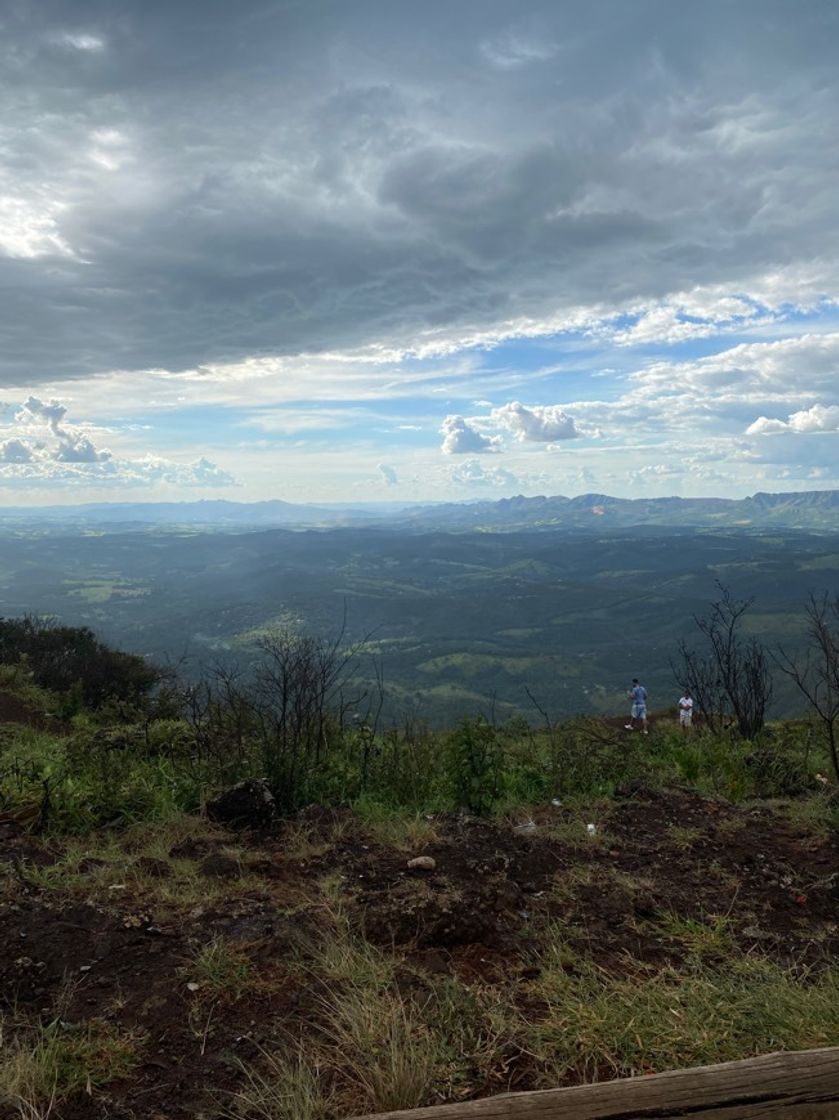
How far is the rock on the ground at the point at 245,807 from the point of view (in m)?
5.91

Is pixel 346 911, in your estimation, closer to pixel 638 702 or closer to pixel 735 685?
pixel 735 685

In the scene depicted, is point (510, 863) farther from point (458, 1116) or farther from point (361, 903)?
point (458, 1116)

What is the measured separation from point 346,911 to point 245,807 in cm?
212

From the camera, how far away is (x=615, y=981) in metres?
3.29

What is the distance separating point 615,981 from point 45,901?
3431 millimetres

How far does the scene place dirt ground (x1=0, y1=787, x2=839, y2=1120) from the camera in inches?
119

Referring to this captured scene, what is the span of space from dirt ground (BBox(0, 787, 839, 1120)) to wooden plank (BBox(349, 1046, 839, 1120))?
835 millimetres

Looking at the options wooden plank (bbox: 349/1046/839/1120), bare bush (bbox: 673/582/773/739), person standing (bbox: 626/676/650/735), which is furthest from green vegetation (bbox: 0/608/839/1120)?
person standing (bbox: 626/676/650/735)

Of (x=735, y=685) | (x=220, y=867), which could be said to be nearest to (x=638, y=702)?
(x=735, y=685)

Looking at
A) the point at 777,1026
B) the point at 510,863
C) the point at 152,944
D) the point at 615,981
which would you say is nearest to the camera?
the point at 777,1026

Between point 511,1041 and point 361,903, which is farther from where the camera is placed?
point 361,903

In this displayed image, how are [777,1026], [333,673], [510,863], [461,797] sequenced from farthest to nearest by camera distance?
1. [333,673]
2. [461,797]
3. [510,863]
4. [777,1026]

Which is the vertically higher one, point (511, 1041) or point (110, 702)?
point (511, 1041)

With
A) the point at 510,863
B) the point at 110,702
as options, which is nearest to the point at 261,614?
the point at 110,702
